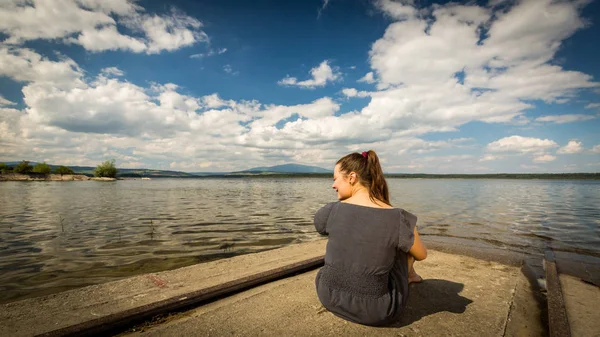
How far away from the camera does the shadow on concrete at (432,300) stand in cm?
359

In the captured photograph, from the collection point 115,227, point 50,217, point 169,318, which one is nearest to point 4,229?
point 50,217

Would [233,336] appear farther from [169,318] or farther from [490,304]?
[490,304]

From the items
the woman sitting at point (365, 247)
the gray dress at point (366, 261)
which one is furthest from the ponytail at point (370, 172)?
the gray dress at point (366, 261)

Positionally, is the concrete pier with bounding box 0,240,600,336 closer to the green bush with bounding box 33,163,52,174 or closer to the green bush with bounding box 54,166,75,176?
the green bush with bounding box 33,163,52,174

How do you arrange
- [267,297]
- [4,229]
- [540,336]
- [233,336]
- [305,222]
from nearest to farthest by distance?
[233,336] → [540,336] → [267,297] → [4,229] → [305,222]

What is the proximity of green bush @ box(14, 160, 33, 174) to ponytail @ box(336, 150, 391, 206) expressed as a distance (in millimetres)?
152075

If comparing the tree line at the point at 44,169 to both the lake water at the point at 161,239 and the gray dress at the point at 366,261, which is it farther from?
the gray dress at the point at 366,261

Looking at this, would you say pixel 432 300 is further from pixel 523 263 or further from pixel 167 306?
pixel 523 263

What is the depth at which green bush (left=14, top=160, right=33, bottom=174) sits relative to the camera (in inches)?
4326

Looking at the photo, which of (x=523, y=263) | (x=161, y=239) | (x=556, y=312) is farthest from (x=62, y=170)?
(x=556, y=312)

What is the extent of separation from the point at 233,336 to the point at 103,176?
15305cm

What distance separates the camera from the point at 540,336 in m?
3.39

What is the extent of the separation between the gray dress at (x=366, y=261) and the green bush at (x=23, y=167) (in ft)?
498

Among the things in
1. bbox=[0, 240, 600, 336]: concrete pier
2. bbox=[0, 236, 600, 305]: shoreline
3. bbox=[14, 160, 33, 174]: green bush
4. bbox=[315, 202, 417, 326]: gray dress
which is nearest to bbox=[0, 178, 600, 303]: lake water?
bbox=[0, 236, 600, 305]: shoreline
